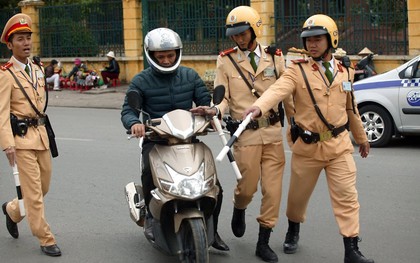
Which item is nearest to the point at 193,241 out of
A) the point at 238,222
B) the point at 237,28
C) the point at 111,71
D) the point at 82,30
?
the point at 238,222

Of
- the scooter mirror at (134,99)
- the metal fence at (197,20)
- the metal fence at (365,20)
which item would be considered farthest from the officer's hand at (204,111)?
the metal fence at (197,20)

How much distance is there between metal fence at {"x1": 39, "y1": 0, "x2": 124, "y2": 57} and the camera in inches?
951

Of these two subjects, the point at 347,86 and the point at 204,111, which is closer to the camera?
the point at 204,111

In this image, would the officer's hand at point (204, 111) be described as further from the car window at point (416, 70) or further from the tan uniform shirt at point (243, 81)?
the car window at point (416, 70)

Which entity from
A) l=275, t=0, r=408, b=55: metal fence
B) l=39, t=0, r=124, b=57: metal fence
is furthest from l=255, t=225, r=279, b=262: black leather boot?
l=39, t=0, r=124, b=57: metal fence

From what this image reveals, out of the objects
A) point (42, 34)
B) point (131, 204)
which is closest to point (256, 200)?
point (131, 204)

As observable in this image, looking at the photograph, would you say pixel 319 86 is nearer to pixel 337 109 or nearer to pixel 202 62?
pixel 337 109

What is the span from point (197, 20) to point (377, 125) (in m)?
11.3

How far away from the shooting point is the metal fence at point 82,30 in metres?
24.2

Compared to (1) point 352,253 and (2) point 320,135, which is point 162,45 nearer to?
(2) point 320,135

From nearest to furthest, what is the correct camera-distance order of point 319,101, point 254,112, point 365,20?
point 254,112, point 319,101, point 365,20

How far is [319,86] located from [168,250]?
1.63 meters

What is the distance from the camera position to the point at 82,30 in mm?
24875

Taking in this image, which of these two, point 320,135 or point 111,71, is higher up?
point 111,71
